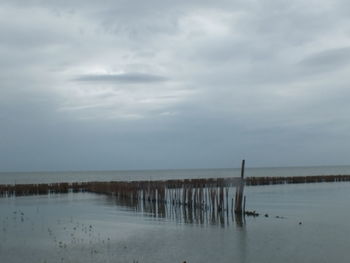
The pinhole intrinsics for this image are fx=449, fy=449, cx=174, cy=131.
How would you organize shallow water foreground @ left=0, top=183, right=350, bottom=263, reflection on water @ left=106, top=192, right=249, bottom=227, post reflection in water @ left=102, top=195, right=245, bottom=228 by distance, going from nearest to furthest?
shallow water foreground @ left=0, top=183, right=350, bottom=263, post reflection in water @ left=102, top=195, right=245, bottom=228, reflection on water @ left=106, top=192, right=249, bottom=227

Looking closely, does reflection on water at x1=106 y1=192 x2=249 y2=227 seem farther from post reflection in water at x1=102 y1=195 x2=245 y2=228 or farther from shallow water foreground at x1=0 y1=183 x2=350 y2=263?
shallow water foreground at x1=0 y1=183 x2=350 y2=263

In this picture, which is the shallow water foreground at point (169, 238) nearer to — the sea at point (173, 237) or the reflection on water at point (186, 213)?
the sea at point (173, 237)

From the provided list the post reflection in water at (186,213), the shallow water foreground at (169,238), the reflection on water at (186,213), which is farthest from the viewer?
the reflection on water at (186,213)

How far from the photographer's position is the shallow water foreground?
15.9 metres

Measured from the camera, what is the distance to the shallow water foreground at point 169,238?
15852 millimetres

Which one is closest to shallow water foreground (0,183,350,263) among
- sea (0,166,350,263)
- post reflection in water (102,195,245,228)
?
sea (0,166,350,263)

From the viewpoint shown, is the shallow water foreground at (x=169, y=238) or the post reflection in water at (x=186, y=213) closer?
the shallow water foreground at (x=169, y=238)

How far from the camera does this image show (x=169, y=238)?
19500 mm

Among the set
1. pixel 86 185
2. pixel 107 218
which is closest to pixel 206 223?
pixel 107 218

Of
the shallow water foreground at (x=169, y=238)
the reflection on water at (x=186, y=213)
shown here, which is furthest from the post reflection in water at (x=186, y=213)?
the shallow water foreground at (x=169, y=238)

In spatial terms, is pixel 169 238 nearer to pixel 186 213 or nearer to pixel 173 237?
pixel 173 237

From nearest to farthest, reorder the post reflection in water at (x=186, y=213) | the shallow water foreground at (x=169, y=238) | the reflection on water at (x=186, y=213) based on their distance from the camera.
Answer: the shallow water foreground at (x=169, y=238) → the post reflection in water at (x=186, y=213) → the reflection on water at (x=186, y=213)

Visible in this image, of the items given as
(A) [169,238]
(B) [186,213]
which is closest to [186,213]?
(B) [186,213]

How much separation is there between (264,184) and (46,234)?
1975 inches
